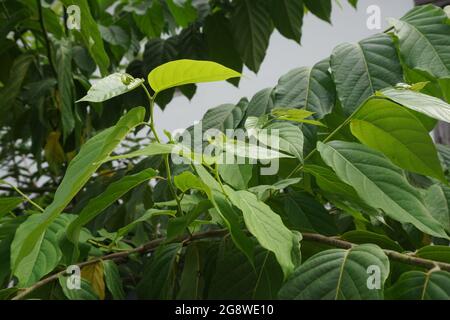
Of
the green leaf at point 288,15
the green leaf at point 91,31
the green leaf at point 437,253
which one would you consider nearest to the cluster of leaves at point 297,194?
the green leaf at point 437,253

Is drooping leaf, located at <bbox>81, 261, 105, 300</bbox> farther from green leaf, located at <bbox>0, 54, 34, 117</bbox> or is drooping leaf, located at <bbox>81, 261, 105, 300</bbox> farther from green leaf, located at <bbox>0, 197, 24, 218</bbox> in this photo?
green leaf, located at <bbox>0, 54, 34, 117</bbox>

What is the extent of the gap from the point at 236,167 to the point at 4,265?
0.19 meters

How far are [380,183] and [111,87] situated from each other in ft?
0.54

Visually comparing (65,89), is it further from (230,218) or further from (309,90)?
(230,218)

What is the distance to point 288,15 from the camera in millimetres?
752

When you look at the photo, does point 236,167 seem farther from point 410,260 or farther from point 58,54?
point 58,54

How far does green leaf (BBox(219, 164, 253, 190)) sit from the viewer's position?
1.12 feet

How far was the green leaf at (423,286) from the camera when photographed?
0.86 feet

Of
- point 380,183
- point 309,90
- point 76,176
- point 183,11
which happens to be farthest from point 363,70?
point 183,11

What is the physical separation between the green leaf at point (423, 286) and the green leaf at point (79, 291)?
0.23 m

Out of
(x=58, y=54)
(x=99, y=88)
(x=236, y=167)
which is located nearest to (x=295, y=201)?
(x=236, y=167)

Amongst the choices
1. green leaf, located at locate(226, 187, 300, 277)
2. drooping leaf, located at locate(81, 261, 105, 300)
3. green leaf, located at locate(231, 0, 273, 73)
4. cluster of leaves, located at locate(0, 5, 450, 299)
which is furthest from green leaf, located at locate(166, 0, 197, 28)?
green leaf, located at locate(226, 187, 300, 277)

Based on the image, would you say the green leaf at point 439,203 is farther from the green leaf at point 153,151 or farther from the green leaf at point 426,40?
the green leaf at point 153,151

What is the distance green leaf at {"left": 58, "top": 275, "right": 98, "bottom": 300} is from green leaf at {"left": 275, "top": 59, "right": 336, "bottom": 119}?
0.69 ft
